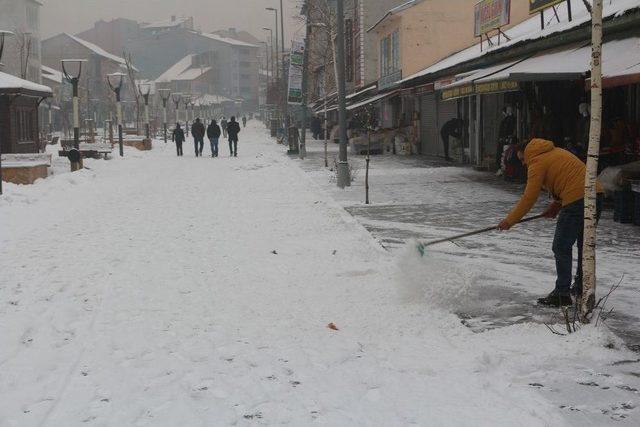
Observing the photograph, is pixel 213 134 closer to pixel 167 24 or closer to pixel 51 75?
pixel 51 75

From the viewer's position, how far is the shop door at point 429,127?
95.6ft

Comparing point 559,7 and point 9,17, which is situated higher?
point 9,17

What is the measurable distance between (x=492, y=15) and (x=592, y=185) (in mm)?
15692

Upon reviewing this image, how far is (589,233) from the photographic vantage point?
5723mm

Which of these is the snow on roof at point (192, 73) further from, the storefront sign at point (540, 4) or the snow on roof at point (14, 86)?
the storefront sign at point (540, 4)

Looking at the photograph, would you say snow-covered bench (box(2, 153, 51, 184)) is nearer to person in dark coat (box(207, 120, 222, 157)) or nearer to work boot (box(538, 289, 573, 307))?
person in dark coat (box(207, 120, 222, 157))

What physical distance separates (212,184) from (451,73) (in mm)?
7344

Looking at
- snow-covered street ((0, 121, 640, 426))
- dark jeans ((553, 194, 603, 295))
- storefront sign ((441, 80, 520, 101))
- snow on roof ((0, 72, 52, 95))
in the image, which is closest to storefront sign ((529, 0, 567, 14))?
storefront sign ((441, 80, 520, 101))

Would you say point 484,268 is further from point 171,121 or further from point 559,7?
point 171,121

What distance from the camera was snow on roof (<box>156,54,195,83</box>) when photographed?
13038 centimetres

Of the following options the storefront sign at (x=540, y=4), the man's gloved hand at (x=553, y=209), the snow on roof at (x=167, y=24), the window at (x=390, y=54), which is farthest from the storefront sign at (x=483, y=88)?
the snow on roof at (x=167, y=24)

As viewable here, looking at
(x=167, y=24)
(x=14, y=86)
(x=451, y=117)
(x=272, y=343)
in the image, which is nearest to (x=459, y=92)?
(x=451, y=117)

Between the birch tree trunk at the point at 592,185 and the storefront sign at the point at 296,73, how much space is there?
23.9 meters

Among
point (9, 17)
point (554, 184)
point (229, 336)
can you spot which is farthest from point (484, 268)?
point (9, 17)
